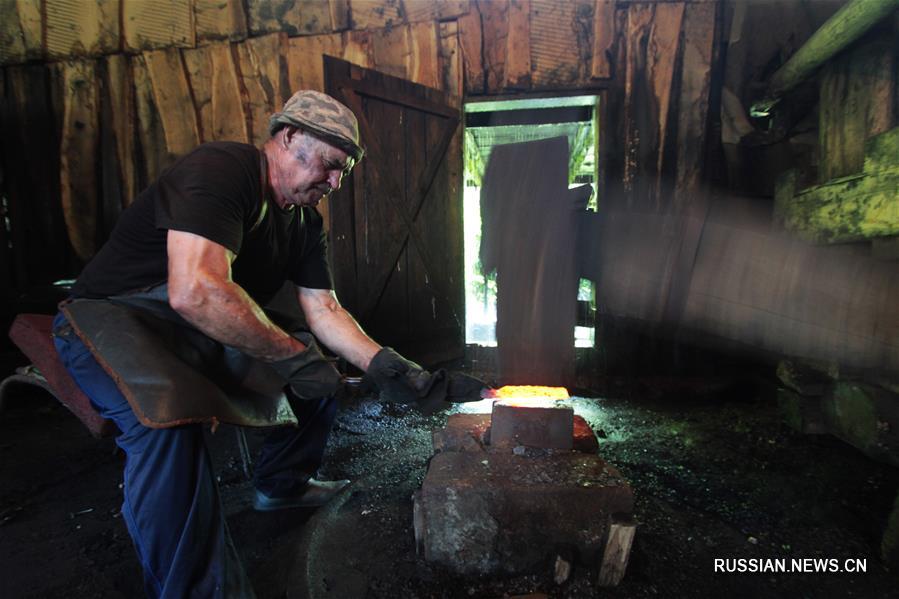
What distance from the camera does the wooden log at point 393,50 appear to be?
4402 millimetres

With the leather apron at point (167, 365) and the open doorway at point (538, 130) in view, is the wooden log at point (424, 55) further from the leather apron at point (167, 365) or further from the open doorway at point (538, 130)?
the leather apron at point (167, 365)

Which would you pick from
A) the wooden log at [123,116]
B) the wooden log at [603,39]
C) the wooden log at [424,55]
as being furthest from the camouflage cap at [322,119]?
the wooden log at [123,116]

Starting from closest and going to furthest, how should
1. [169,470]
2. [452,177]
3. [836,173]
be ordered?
[169,470]
[836,173]
[452,177]

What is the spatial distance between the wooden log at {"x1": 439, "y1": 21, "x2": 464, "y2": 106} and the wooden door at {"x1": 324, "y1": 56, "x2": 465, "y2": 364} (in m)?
0.19

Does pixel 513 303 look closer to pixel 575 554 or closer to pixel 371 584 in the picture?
pixel 575 554

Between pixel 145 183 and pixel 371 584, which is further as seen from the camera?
pixel 145 183

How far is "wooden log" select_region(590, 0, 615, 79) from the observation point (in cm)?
416

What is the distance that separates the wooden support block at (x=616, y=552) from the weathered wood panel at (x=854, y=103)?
2251 millimetres

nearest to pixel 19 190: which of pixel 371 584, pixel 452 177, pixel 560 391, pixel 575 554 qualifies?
pixel 452 177

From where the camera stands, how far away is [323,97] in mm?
2029

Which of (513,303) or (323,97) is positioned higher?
(323,97)

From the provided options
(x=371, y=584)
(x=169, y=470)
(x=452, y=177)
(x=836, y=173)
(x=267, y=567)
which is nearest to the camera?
(x=169, y=470)

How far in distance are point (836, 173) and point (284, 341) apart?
119 inches

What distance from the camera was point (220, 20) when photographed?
14.9 ft
